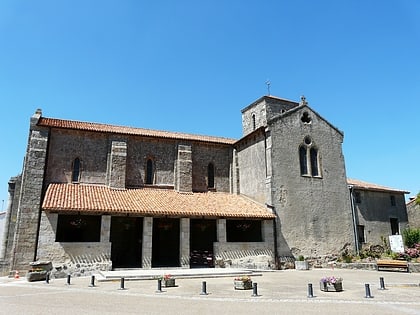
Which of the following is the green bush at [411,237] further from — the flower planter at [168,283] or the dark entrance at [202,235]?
the flower planter at [168,283]

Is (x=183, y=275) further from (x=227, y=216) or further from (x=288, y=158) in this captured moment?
(x=288, y=158)

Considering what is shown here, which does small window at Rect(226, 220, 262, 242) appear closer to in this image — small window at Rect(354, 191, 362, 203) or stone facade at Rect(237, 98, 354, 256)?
stone facade at Rect(237, 98, 354, 256)

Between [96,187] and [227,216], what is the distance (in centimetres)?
900

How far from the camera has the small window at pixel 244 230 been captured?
2260 centimetres

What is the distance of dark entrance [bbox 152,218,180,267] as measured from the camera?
23172 mm

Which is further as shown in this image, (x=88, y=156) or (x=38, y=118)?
(x=88, y=156)

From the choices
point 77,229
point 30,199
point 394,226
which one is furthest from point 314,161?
point 30,199

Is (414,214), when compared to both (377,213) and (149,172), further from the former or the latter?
(149,172)

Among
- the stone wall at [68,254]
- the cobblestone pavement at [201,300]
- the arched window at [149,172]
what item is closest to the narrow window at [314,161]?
the cobblestone pavement at [201,300]

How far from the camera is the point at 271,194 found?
22438 mm

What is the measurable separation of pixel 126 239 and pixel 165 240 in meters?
2.80

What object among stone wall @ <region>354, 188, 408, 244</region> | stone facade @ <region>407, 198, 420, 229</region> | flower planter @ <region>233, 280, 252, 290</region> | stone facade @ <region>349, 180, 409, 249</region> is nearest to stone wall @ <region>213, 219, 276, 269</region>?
flower planter @ <region>233, 280, 252, 290</region>

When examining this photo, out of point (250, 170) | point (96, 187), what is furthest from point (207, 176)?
point (96, 187)

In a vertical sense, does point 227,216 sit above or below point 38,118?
below
